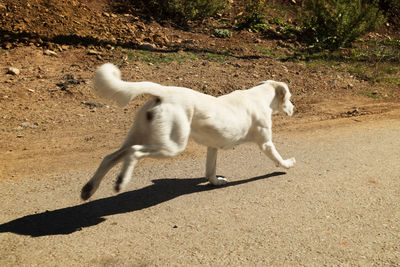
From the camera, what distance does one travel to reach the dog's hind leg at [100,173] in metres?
4.09

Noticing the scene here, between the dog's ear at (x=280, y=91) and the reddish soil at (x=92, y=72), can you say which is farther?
the reddish soil at (x=92, y=72)

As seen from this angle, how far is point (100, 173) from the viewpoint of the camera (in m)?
4.12

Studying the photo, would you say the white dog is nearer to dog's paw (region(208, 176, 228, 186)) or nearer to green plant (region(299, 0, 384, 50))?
dog's paw (region(208, 176, 228, 186))

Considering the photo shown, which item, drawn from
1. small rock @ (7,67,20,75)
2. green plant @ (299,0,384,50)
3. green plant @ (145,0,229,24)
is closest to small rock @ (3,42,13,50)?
small rock @ (7,67,20,75)

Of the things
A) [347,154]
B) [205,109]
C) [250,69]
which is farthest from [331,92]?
[205,109]

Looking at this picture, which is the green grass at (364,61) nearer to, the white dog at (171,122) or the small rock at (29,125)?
the white dog at (171,122)

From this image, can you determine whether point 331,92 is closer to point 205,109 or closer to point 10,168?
point 205,109

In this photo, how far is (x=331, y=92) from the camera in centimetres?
955

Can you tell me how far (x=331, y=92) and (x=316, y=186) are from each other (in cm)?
503

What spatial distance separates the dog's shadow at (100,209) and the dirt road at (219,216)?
12mm

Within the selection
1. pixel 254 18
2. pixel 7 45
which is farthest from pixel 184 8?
pixel 7 45

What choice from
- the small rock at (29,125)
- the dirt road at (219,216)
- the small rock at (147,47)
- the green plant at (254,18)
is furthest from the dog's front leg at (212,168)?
the green plant at (254,18)

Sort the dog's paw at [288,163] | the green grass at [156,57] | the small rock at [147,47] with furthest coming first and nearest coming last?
1. the small rock at [147,47]
2. the green grass at [156,57]
3. the dog's paw at [288,163]

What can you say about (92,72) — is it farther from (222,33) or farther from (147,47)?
(222,33)
